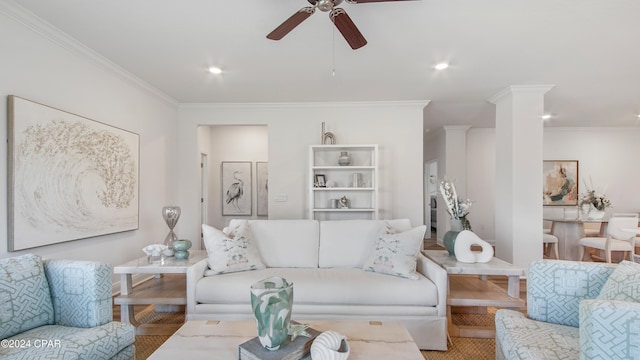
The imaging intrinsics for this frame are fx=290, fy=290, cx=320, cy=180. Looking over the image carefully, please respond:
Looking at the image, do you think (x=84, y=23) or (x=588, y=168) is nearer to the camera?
(x=84, y=23)

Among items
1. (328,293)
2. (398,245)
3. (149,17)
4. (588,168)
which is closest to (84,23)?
(149,17)

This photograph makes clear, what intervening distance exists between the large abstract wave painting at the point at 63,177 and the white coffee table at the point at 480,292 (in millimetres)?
3154

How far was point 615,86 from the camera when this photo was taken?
3.57m

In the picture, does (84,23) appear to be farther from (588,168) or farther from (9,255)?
(588,168)

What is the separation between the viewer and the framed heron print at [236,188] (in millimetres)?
5699

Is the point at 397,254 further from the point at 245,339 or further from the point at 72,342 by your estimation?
the point at 72,342

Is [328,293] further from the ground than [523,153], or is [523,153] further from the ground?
[523,153]

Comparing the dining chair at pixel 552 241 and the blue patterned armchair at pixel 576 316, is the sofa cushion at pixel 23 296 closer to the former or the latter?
the blue patterned armchair at pixel 576 316

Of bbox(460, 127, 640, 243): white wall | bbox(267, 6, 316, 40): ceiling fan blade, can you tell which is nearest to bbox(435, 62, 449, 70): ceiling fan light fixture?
bbox(267, 6, 316, 40): ceiling fan blade

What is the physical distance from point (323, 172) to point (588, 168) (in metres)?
5.56

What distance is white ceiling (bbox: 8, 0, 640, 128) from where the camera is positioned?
6.64 feet

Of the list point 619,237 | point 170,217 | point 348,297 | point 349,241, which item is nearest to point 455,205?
point 349,241

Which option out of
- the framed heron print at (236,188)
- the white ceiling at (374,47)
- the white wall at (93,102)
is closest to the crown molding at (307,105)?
the white ceiling at (374,47)

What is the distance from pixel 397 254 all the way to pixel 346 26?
69.2 inches
